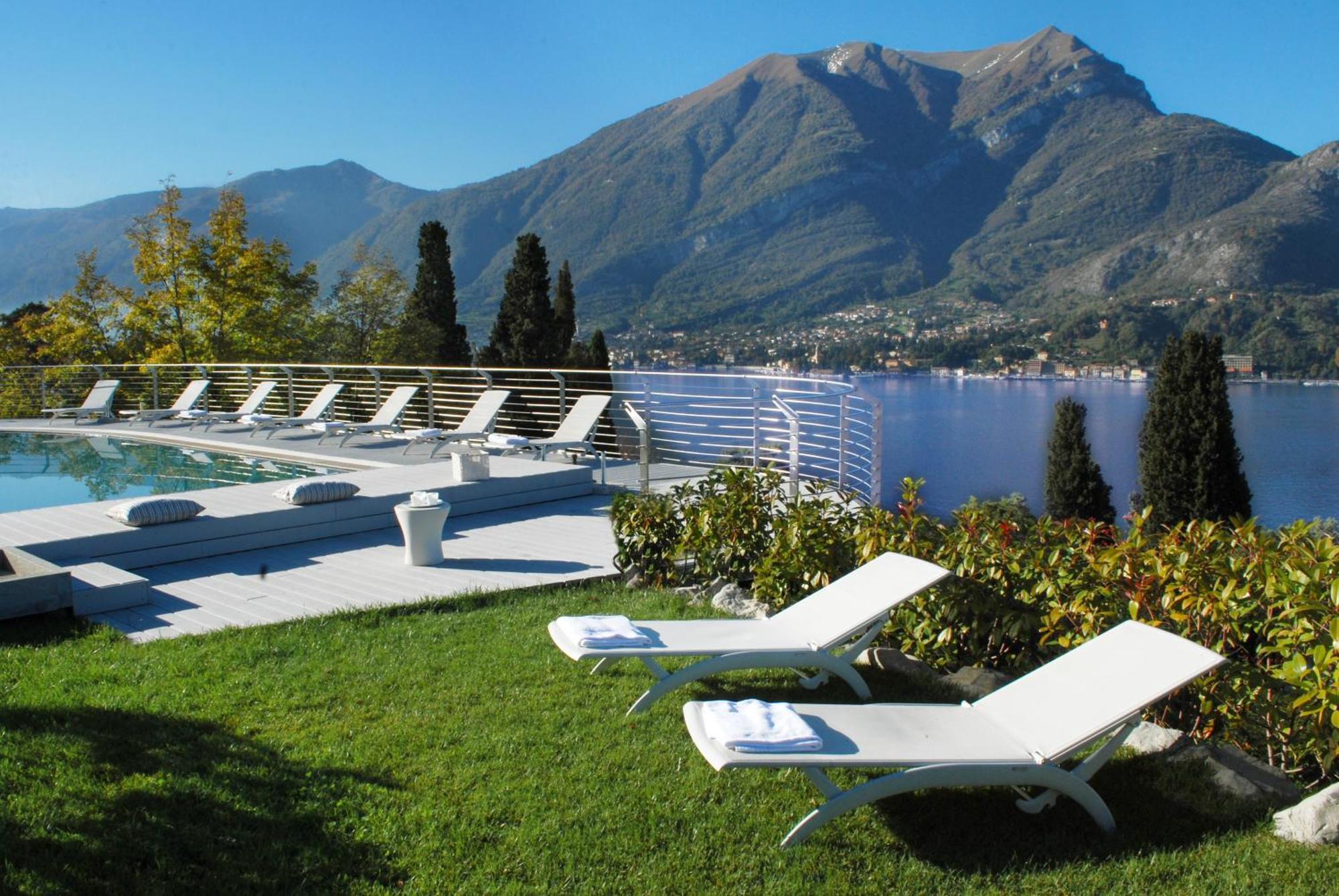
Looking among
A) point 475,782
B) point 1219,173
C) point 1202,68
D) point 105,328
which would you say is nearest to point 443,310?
point 105,328

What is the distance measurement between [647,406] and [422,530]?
527 centimetres

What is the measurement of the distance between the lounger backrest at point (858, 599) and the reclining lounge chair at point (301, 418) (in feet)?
36.4

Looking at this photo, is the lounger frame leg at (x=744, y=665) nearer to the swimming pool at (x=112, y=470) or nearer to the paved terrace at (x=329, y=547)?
the paved terrace at (x=329, y=547)

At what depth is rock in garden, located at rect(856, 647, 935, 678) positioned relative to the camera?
4.29 m

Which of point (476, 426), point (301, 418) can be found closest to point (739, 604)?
point (476, 426)

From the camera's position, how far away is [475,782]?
319 cm

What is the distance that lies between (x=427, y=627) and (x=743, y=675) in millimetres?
1725

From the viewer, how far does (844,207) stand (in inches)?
3118

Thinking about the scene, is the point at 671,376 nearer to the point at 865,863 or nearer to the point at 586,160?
the point at 865,863

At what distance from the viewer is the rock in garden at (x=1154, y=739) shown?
3.38 metres

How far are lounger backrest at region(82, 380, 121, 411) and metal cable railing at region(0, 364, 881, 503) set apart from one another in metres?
0.44

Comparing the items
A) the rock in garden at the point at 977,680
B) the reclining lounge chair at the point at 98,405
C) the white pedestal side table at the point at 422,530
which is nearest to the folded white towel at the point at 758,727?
the rock in garden at the point at 977,680

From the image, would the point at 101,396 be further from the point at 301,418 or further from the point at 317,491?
the point at 317,491

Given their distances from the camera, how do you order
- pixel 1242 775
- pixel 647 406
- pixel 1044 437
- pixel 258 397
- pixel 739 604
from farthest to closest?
pixel 1044 437, pixel 258 397, pixel 647 406, pixel 739 604, pixel 1242 775
